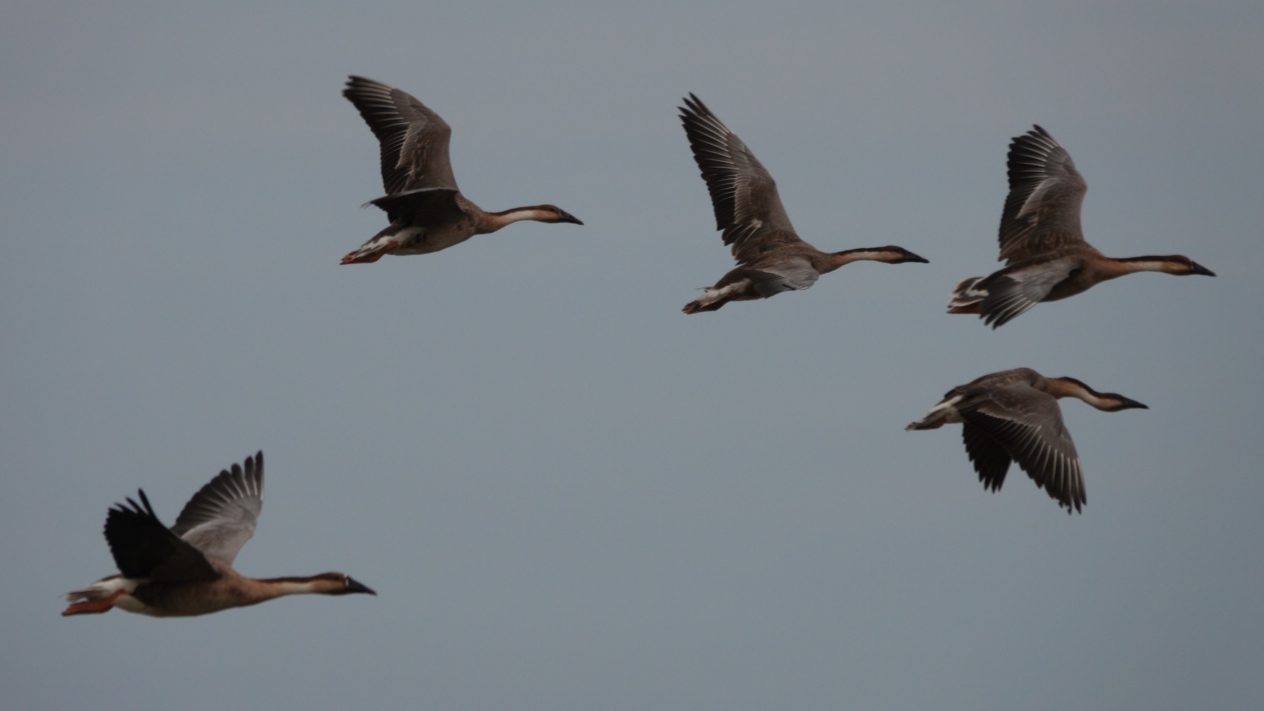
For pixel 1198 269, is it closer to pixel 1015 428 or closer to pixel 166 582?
pixel 1015 428

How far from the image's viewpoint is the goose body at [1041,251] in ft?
65.5

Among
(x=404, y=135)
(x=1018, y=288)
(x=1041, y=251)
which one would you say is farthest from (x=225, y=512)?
(x=1041, y=251)

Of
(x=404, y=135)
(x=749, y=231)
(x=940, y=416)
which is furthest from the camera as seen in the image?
(x=749, y=231)

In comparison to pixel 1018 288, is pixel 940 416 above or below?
below

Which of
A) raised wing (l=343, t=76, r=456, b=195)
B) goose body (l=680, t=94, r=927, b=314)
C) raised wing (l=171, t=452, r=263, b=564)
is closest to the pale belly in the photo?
raised wing (l=343, t=76, r=456, b=195)

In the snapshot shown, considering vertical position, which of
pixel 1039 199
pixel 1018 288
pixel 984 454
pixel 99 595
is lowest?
pixel 99 595

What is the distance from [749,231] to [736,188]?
0.98 metres

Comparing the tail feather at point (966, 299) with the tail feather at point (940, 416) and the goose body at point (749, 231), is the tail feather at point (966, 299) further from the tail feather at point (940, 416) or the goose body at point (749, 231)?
the tail feather at point (940, 416)

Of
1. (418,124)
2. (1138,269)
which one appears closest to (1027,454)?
(1138,269)

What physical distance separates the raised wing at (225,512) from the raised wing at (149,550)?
1462mm

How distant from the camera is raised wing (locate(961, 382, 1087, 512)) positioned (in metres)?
18.2

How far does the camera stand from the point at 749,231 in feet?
77.4

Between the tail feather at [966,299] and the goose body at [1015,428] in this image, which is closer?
the goose body at [1015,428]

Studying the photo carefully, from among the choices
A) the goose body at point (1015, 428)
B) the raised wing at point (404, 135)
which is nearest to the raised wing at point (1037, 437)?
the goose body at point (1015, 428)
